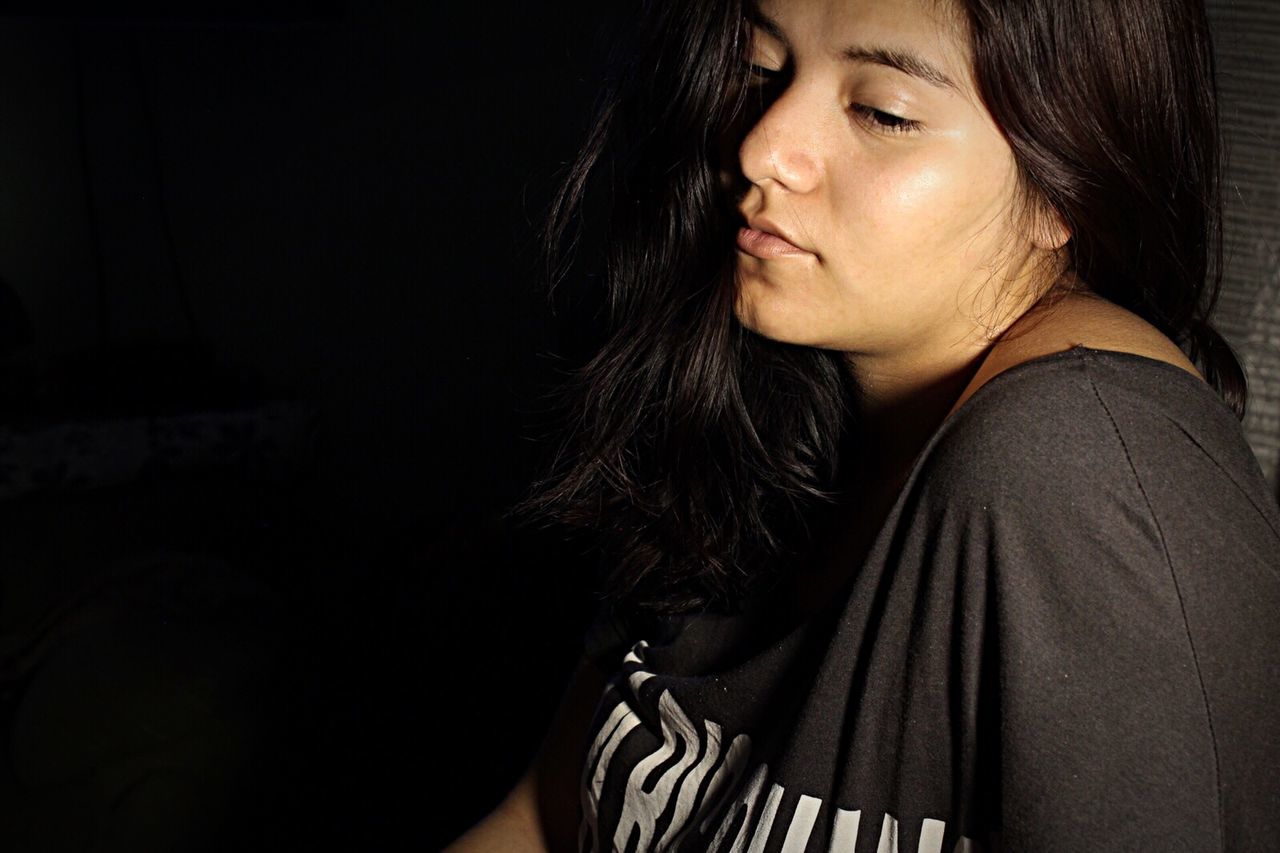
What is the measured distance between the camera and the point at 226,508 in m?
2.00

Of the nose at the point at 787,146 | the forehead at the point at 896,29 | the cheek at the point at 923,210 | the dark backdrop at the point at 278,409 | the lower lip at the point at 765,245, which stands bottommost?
the dark backdrop at the point at 278,409

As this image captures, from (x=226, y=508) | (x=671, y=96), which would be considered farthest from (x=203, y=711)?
(x=671, y=96)

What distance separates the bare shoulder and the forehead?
0.57 feet

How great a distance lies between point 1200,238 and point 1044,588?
40 centimetres

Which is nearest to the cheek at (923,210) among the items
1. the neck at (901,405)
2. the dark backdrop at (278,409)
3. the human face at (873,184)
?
the human face at (873,184)

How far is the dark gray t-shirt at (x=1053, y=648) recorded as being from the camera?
604mm

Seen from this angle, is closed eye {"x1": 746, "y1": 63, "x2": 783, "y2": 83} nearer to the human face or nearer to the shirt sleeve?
the human face

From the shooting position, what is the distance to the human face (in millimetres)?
727

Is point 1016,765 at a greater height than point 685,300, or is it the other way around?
point 685,300

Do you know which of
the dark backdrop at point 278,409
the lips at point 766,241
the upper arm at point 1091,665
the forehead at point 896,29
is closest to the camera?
the upper arm at point 1091,665

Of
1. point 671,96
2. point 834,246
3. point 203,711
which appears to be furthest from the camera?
point 203,711

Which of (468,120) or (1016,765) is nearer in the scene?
(1016,765)

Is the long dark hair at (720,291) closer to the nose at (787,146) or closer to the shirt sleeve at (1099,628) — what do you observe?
the nose at (787,146)

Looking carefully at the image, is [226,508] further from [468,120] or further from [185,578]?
[468,120]
